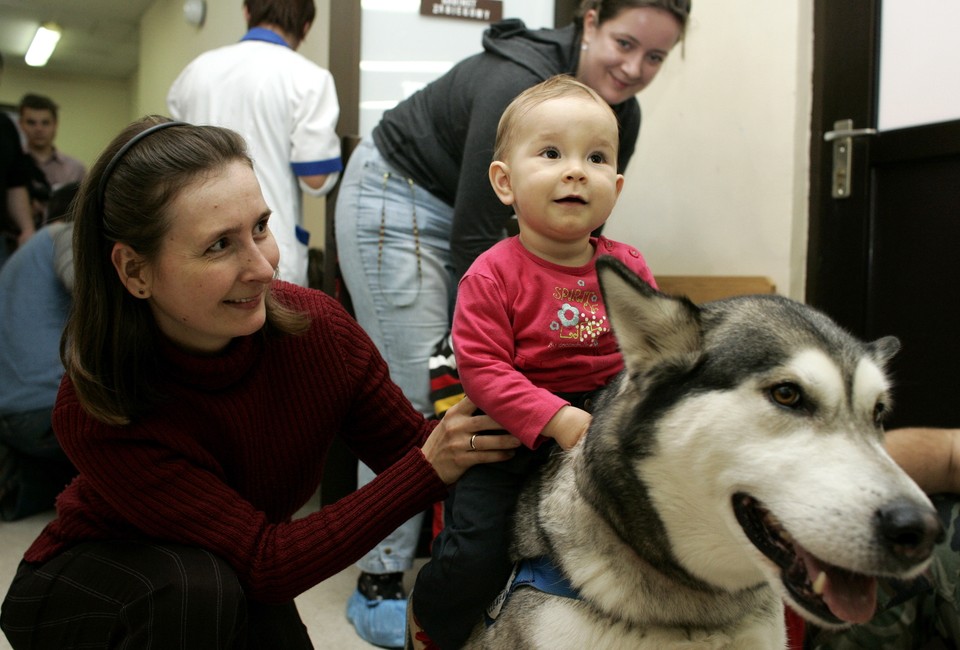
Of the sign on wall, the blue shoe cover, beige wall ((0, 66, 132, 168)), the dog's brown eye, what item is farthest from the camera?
beige wall ((0, 66, 132, 168))

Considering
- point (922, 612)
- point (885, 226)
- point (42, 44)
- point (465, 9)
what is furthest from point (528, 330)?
point (42, 44)

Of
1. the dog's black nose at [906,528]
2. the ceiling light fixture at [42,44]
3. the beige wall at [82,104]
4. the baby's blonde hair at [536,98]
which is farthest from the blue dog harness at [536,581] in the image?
the beige wall at [82,104]

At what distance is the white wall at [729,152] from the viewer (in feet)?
9.11

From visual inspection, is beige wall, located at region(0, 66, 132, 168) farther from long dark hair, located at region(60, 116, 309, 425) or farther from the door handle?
long dark hair, located at region(60, 116, 309, 425)

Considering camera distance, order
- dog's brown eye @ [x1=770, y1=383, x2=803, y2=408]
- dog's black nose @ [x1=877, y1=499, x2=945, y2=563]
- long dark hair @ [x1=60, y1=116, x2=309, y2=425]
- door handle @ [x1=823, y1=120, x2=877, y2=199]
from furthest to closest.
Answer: door handle @ [x1=823, y1=120, x2=877, y2=199]
long dark hair @ [x1=60, y1=116, x2=309, y2=425]
dog's brown eye @ [x1=770, y1=383, x2=803, y2=408]
dog's black nose @ [x1=877, y1=499, x2=945, y2=563]

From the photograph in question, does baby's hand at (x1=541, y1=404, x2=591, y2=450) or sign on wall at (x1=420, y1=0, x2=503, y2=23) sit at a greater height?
sign on wall at (x1=420, y1=0, x2=503, y2=23)

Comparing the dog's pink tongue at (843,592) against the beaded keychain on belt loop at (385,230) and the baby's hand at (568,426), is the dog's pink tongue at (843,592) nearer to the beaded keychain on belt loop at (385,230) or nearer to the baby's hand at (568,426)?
the baby's hand at (568,426)

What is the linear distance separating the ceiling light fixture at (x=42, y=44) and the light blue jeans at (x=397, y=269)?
26.0 ft

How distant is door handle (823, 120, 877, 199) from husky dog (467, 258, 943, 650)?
5.25ft

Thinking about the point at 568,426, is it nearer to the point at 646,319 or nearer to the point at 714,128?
the point at 646,319

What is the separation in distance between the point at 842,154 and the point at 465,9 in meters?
1.54

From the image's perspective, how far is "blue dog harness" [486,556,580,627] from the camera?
3.76 feet

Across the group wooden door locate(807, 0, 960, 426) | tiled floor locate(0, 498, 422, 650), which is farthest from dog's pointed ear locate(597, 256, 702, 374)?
wooden door locate(807, 0, 960, 426)

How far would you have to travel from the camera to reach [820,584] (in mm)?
939
